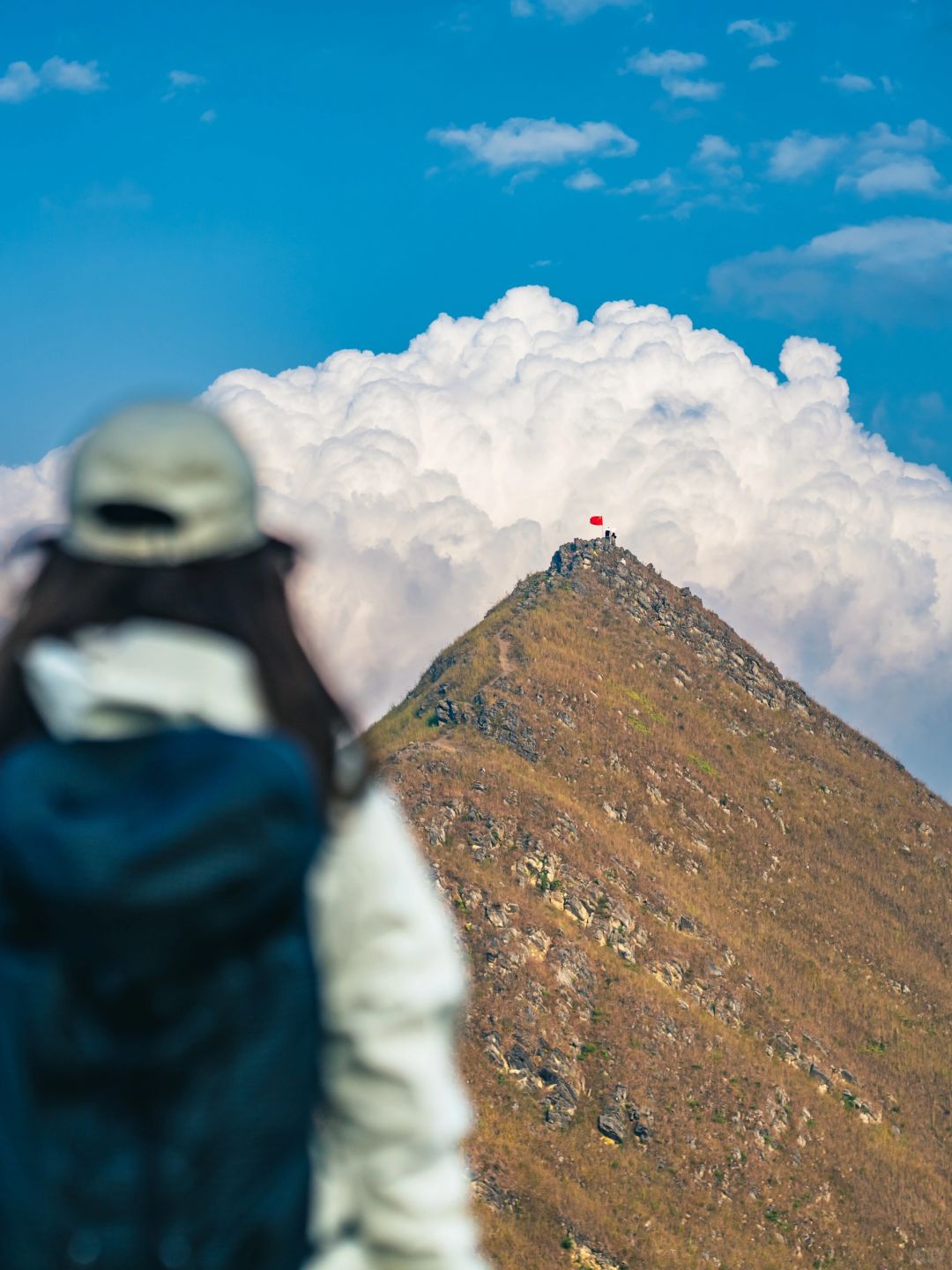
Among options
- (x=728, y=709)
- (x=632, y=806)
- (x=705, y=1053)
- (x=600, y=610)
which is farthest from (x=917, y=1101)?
(x=600, y=610)

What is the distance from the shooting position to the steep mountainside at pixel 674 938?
2783 inches

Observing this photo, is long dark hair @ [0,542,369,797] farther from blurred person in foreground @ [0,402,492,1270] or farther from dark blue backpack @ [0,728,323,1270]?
dark blue backpack @ [0,728,323,1270]

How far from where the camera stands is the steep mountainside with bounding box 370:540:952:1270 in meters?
70.7

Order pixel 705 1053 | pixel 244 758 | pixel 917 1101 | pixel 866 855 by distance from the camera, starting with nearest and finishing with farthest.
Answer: pixel 244 758 < pixel 705 1053 < pixel 917 1101 < pixel 866 855

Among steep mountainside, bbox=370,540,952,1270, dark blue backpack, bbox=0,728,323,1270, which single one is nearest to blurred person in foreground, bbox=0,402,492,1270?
dark blue backpack, bbox=0,728,323,1270

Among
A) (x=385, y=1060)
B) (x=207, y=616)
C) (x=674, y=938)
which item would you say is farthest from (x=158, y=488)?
(x=674, y=938)

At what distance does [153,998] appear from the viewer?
1.97 metres

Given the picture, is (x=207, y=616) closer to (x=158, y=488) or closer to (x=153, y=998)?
(x=158, y=488)

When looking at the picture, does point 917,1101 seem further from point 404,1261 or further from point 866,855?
point 404,1261

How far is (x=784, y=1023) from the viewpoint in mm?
86188

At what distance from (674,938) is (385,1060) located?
289ft

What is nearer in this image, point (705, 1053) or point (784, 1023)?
point (705, 1053)

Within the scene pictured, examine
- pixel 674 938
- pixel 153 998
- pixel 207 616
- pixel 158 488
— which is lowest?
pixel 153 998

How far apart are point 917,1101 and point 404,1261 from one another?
89.3 metres
